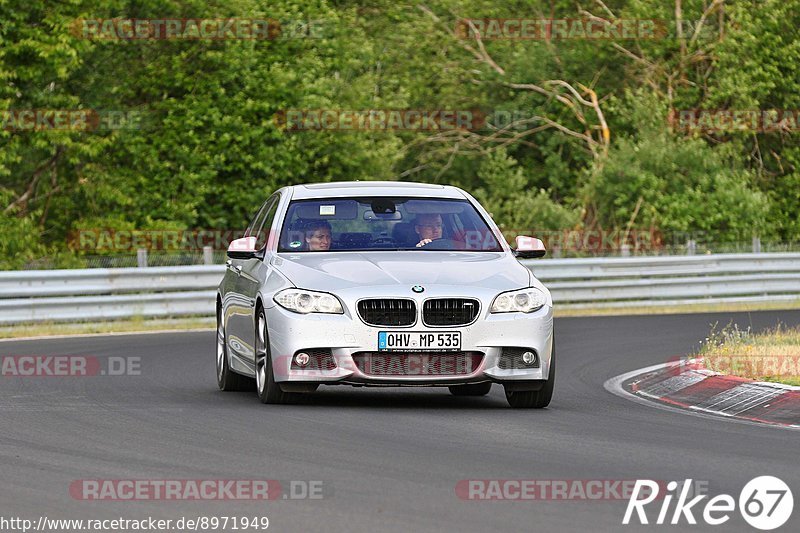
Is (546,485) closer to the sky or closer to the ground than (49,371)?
closer to the sky

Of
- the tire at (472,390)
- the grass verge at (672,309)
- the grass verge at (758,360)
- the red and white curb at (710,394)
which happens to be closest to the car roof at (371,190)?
the tire at (472,390)

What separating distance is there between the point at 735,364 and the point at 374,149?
32.2 metres

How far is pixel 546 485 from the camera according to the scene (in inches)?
344

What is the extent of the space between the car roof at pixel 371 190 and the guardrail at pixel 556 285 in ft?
37.8

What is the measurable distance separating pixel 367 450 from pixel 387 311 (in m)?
2.42

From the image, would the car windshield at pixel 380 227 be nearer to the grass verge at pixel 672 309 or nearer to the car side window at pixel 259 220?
the car side window at pixel 259 220

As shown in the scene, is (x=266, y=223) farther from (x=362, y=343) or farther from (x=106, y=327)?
(x=106, y=327)

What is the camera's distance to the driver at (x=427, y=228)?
13.7 meters

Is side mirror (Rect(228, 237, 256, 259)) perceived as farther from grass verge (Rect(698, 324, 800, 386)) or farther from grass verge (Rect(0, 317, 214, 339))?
grass verge (Rect(0, 317, 214, 339))

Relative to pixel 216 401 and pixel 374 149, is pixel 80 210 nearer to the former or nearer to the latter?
pixel 374 149

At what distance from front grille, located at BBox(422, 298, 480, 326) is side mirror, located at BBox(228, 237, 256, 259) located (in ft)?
6.21

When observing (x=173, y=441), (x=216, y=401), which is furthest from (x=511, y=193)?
(x=173, y=441)

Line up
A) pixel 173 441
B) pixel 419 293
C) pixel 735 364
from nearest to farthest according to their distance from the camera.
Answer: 1. pixel 173 441
2. pixel 419 293
3. pixel 735 364

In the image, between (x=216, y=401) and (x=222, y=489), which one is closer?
(x=222, y=489)
